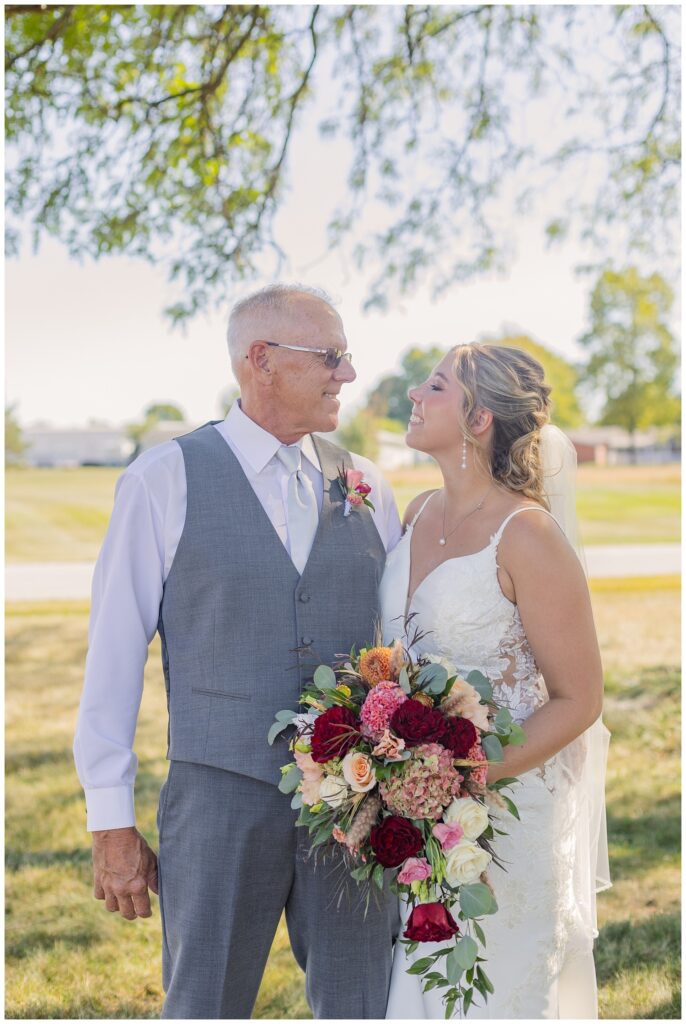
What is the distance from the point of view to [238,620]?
106 inches

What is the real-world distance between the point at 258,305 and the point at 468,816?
1646 millimetres

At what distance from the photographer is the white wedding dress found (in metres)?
2.82

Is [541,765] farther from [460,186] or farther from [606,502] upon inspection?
[606,502]

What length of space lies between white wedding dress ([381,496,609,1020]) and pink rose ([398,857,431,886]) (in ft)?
2.17

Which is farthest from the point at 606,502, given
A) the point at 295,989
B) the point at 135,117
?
the point at 295,989

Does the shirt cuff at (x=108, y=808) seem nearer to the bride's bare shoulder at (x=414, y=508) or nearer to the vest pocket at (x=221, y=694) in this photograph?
the vest pocket at (x=221, y=694)

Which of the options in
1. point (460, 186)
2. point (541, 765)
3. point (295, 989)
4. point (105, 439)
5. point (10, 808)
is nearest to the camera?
point (541, 765)

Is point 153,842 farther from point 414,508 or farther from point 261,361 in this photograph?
point 261,361

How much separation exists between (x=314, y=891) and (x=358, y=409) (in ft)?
61.4

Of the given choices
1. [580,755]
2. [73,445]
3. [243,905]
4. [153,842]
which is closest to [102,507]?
[73,445]

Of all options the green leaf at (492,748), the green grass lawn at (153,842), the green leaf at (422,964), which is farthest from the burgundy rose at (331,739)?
the green grass lawn at (153,842)

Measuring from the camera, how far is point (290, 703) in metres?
2.70

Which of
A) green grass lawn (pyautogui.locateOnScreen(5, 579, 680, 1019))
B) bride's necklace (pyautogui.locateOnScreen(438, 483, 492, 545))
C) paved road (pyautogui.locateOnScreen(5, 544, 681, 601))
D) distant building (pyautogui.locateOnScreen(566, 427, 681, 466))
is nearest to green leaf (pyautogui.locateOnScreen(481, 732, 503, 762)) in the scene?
bride's necklace (pyautogui.locateOnScreen(438, 483, 492, 545))

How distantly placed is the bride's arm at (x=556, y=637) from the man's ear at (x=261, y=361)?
2.98ft
